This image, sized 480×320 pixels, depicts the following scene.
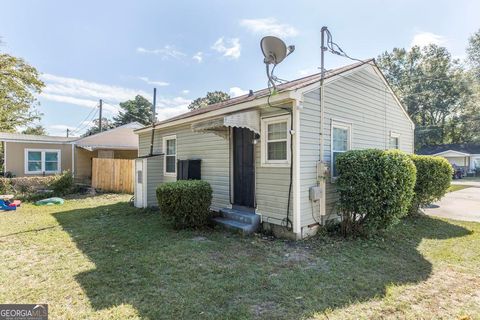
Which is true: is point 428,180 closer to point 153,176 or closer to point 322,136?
point 322,136

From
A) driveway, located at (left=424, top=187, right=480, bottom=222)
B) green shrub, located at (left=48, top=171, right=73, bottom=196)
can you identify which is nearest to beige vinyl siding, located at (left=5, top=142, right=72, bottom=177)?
green shrub, located at (left=48, top=171, right=73, bottom=196)

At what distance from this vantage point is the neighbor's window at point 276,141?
556cm

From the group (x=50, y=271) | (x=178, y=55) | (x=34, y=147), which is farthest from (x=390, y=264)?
(x=34, y=147)

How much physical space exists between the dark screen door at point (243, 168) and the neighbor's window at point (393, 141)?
16.6 feet

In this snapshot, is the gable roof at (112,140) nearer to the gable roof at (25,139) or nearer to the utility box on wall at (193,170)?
the gable roof at (25,139)

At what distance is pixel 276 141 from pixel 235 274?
2972 mm

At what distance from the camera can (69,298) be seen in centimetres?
314

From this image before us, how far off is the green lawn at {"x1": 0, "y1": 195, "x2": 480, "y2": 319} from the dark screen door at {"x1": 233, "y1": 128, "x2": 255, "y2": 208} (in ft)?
3.62

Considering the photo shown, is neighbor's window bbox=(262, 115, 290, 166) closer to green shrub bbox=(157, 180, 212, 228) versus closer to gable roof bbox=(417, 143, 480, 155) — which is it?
green shrub bbox=(157, 180, 212, 228)

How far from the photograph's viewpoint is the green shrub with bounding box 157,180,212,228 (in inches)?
236

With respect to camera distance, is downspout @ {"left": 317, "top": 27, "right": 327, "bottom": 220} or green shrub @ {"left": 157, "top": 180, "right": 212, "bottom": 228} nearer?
downspout @ {"left": 317, "top": 27, "right": 327, "bottom": 220}

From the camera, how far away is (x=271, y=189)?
5809 mm

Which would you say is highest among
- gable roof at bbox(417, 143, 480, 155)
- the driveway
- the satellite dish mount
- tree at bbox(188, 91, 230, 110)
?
tree at bbox(188, 91, 230, 110)

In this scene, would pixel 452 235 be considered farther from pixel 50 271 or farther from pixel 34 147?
pixel 34 147
